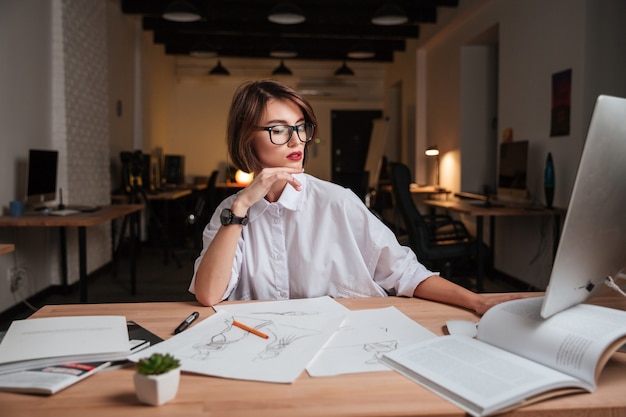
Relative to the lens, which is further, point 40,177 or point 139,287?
point 139,287

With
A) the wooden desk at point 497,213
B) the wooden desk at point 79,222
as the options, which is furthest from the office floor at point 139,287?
the wooden desk at point 79,222

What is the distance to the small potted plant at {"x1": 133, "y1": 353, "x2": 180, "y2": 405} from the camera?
78 cm

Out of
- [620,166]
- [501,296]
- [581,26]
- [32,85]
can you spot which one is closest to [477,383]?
[620,166]

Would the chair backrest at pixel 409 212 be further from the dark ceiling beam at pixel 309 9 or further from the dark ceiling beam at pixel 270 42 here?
the dark ceiling beam at pixel 270 42

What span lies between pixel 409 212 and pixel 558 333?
327cm

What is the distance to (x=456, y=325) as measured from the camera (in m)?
1.13

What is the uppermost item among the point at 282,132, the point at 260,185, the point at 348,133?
the point at 348,133

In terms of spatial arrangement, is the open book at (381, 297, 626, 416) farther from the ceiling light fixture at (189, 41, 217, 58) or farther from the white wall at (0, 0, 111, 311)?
the ceiling light fixture at (189, 41, 217, 58)

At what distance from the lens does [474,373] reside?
858 millimetres

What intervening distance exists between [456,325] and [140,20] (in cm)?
822

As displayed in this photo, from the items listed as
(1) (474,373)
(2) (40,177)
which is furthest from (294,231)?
(2) (40,177)

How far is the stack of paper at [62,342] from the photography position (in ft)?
3.06

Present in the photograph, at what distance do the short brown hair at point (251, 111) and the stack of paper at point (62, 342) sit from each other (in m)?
0.57

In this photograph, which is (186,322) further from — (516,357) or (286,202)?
(516,357)
